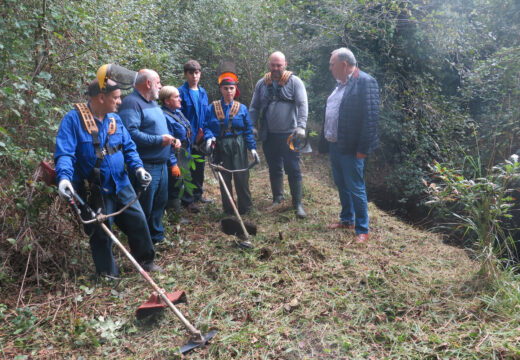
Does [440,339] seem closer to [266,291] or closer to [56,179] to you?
[266,291]

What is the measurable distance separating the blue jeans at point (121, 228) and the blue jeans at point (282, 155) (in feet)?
7.61

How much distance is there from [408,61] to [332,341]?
6.73 m

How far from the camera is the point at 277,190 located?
5512mm

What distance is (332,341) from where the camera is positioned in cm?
263

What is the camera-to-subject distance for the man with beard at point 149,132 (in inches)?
142

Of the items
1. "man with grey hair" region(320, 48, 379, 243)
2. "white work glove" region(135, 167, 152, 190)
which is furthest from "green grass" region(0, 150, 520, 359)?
"white work glove" region(135, 167, 152, 190)

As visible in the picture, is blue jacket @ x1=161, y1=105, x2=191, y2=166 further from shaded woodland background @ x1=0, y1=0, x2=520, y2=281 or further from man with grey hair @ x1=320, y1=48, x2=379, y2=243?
man with grey hair @ x1=320, y1=48, x2=379, y2=243

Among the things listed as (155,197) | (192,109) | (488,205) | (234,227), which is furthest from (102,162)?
(488,205)

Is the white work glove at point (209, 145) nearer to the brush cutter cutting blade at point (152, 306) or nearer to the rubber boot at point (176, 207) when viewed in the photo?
the rubber boot at point (176, 207)

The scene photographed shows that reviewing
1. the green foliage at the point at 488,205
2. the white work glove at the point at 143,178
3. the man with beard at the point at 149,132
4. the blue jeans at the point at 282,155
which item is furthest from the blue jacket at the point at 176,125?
the green foliage at the point at 488,205

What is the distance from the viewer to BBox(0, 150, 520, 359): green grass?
2.57m

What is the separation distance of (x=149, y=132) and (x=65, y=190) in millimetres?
1287

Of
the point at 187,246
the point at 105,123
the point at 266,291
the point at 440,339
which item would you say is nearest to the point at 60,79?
the point at 105,123

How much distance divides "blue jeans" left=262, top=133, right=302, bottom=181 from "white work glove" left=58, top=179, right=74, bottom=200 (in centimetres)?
297
